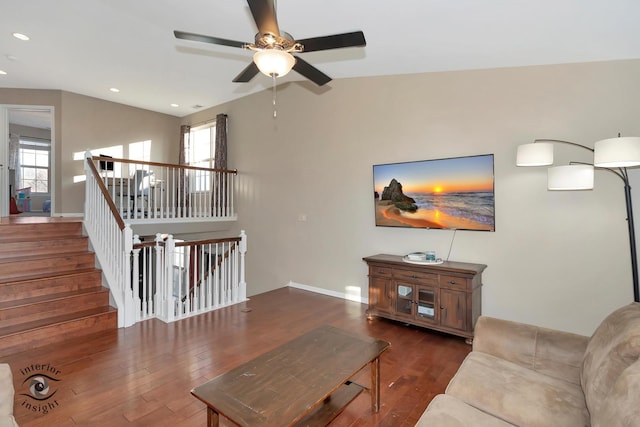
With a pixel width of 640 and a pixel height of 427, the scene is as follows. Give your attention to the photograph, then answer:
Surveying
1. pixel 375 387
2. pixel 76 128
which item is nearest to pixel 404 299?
pixel 375 387

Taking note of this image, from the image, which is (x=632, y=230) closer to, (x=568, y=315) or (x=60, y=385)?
(x=568, y=315)

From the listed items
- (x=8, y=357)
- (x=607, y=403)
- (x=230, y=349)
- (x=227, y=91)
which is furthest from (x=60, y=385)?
(x=227, y=91)

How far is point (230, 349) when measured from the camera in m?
3.23

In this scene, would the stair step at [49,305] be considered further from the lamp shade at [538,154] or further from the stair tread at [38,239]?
the lamp shade at [538,154]

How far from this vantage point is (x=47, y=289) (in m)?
3.71

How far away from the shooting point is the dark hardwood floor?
2.22 metres

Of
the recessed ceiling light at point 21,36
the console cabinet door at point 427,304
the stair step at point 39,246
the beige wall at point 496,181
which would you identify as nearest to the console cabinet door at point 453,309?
the console cabinet door at point 427,304

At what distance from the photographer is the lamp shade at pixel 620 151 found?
91.1 inches

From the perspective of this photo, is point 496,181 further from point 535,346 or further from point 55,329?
point 55,329

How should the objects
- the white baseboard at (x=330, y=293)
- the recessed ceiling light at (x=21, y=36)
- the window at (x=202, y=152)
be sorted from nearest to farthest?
the recessed ceiling light at (x=21, y=36)
the white baseboard at (x=330, y=293)
the window at (x=202, y=152)

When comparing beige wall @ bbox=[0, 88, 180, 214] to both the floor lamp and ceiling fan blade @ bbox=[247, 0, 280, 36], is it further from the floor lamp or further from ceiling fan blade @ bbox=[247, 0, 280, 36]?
the floor lamp

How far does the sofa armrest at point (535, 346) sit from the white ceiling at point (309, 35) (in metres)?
2.41

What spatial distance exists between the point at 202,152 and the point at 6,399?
22.1 feet

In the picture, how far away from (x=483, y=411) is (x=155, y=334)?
332 centimetres
